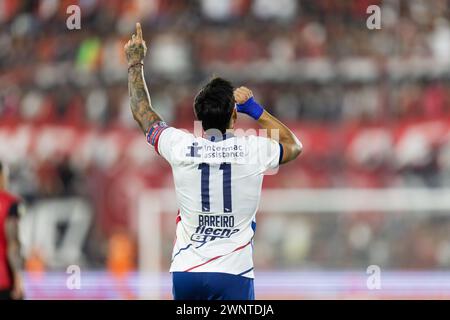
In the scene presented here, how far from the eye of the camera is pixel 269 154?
496 cm

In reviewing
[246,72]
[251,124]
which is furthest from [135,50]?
[246,72]

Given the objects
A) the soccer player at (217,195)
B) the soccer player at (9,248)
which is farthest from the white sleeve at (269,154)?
the soccer player at (9,248)

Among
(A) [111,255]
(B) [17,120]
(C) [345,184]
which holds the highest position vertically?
(B) [17,120]

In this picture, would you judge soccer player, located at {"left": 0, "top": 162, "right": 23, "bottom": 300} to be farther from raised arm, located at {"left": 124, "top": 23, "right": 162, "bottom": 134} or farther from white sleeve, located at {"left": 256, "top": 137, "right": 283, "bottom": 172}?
white sleeve, located at {"left": 256, "top": 137, "right": 283, "bottom": 172}

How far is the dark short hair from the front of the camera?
4848 millimetres

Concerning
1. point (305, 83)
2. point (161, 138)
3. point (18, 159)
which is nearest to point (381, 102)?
point (305, 83)

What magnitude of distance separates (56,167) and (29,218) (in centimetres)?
127

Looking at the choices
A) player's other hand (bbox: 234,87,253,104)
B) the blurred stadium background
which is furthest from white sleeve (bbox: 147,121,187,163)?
the blurred stadium background

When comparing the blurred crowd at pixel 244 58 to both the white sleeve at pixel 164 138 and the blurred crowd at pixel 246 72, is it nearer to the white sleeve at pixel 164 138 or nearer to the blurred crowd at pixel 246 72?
the blurred crowd at pixel 246 72

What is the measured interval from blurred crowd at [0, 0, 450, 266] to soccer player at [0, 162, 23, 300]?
806cm

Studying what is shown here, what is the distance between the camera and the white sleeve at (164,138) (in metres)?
4.98

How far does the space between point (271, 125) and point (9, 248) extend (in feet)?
9.60

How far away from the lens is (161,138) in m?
5.02

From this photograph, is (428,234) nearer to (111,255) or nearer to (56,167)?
(111,255)
